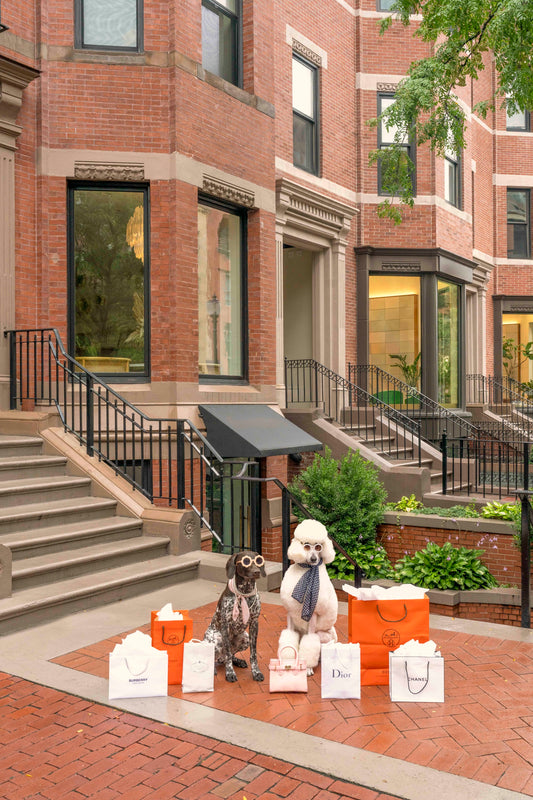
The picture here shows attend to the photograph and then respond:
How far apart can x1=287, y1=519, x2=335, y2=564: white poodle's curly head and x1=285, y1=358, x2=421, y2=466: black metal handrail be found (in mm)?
7665

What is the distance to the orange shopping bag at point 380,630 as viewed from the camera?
482 centimetres

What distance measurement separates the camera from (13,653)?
5.25 metres

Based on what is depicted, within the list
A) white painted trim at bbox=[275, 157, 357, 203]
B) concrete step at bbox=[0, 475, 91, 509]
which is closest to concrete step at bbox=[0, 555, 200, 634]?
concrete step at bbox=[0, 475, 91, 509]

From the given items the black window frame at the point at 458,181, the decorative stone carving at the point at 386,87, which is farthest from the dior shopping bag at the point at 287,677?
the black window frame at the point at 458,181

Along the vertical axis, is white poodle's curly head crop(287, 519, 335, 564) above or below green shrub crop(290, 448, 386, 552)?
above

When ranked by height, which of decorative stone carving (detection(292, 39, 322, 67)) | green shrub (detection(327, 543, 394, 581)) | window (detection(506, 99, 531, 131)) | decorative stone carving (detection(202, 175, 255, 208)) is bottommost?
green shrub (detection(327, 543, 394, 581))

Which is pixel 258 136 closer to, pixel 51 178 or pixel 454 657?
pixel 51 178

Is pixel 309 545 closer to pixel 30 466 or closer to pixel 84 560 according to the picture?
pixel 84 560

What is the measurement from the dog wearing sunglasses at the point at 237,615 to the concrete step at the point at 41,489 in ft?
11.0

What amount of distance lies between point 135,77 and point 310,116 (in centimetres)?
525

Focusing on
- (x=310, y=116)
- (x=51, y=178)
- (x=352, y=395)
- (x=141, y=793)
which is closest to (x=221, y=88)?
(x=51, y=178)

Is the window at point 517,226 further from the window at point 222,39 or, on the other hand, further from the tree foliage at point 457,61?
the window at point 222,39

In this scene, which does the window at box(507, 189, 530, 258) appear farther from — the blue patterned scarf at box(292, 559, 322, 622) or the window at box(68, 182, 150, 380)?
the blue patterned scarf at box(292, 559, 322, 622)

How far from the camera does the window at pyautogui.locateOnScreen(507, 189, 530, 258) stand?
70.6 feet
